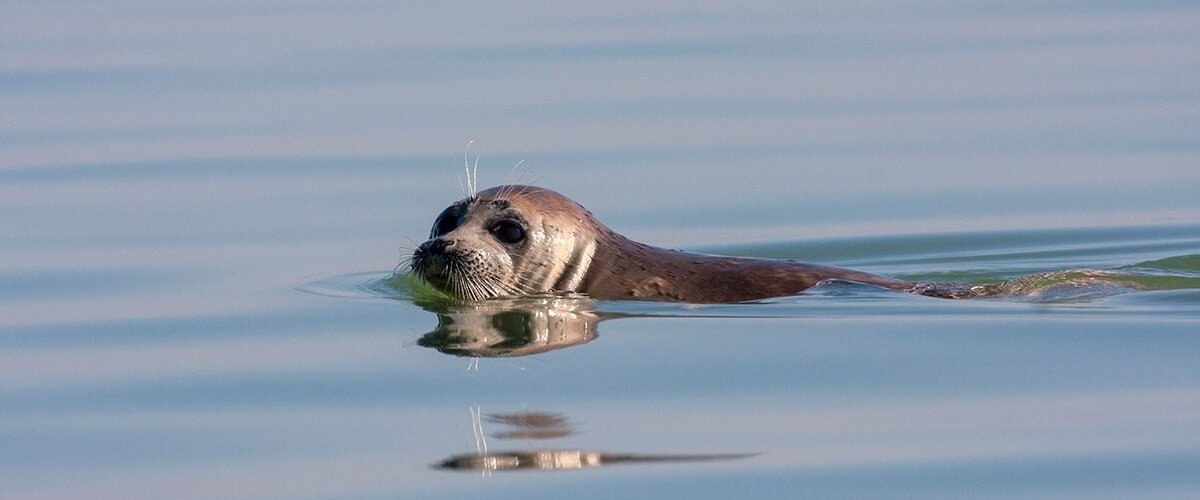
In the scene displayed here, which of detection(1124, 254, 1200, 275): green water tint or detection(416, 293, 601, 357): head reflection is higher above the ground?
detection(1124, 254, 1200, 275): green water tint

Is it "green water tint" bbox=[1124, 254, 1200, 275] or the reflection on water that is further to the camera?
"green water tint" bbox=[1124, 254, 1200, 275]

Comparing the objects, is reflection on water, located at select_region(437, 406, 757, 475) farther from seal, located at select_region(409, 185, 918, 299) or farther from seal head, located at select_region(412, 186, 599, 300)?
seal, located at select_region(409, 185, 918, 299)

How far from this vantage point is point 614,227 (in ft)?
41.1

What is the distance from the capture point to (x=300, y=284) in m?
10.8

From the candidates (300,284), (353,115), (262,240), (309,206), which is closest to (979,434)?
(300,284)

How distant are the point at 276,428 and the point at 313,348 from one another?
1.78 meters

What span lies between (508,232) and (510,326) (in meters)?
0.98

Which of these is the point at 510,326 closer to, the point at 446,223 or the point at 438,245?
the point at 438,245

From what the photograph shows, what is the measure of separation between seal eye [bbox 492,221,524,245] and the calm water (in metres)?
0.46

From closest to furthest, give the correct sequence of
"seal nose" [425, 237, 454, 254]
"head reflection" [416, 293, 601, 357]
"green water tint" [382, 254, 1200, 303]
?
"head reflection" [416, 293, 601, 357], "seal nose" [425, 237, 454, 254], "green water tint" [382, 254, 1200, 303]

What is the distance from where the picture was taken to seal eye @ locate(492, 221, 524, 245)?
1027cm

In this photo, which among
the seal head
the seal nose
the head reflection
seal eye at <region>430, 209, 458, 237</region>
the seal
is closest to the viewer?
the head reflection

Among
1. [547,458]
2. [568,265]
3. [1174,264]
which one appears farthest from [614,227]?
[547,458]

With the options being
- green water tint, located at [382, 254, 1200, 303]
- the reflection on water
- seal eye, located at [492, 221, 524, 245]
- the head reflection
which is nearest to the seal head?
seal eye, located at [492, 221, 524, 245]
